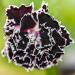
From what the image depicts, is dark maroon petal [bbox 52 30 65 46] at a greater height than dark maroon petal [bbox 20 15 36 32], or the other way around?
dark maroon petal [bbox 20 15 36 32]

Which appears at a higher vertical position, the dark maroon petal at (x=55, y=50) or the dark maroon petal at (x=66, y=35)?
the dark maroon petal at (x=66, y=35)

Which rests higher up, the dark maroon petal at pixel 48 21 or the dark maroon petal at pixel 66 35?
the dark maroon petal at pixel 48 21

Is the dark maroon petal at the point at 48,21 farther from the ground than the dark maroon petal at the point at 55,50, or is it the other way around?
the dark maroon petal at the point at 48,21

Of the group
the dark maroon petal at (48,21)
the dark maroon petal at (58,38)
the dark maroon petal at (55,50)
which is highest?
the dark maroon petal at (48,21)

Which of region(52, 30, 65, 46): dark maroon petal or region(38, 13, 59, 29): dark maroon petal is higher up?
region(38, 13, 59, 29): dark maroon petal

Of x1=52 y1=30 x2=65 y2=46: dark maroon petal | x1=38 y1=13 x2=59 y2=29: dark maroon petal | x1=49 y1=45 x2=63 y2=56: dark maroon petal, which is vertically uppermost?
x1=38 y1=13 x2=59 y2=29: dark maroon petal

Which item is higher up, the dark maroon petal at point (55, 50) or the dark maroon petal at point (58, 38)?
the dark maroon petal at point (58, 38)

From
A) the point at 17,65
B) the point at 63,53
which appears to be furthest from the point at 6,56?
the point at 63,53

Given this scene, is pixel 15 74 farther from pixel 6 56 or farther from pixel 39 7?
pixel 39 7
